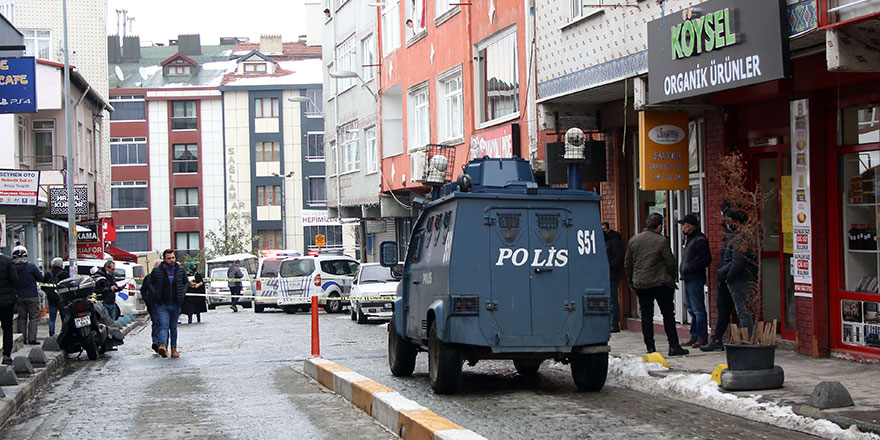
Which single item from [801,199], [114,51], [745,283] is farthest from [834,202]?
[114,51]

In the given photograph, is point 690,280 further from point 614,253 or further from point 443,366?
point 443,366

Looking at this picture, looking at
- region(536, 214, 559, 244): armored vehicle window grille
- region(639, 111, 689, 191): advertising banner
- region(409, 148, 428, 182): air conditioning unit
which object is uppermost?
region(409, 148, 428, 182): air conditioning unit

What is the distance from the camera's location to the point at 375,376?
45.7 ft

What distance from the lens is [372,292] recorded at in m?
27.4

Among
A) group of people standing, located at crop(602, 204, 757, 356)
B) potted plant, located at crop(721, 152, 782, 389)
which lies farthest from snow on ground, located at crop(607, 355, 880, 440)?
group of people standing, located at crop(602, 204, 757, 356)

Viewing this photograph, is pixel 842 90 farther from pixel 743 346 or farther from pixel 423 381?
pixel 423 381

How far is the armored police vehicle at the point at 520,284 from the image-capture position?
11.2 m

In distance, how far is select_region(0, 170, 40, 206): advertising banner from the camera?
27.3 meters

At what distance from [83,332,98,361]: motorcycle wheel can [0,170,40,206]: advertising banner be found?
9.93 meters

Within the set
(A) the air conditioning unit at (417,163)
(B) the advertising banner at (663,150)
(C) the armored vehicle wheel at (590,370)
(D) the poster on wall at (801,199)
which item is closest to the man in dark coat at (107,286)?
(A) the air conditioning unit at (417,163)

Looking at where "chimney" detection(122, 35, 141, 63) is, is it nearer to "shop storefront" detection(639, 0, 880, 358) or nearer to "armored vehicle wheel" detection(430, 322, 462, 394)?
"shop storefront" detection(639, 0, 880, 358)

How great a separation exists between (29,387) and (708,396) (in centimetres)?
821

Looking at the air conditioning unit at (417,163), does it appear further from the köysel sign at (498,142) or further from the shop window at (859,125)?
the shop window at (859,125)

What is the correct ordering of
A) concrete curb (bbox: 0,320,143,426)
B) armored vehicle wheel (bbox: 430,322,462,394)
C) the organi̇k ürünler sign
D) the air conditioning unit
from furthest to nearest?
the air conditioning unit
the organi̇k ürünler sign
concrete curb (bbox: 0,320,143,426)
armored vehicle wheel (bbox: 430,322,462,394)
